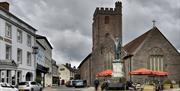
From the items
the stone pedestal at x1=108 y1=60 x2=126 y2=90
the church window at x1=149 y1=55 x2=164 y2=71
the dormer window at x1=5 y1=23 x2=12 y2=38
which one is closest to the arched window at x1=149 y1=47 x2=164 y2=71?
the church window at x1=149 y1=55 x2=164 y2=71

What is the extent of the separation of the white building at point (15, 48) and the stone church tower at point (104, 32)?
36.4m

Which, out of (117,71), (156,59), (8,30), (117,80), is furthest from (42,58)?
(8,30)

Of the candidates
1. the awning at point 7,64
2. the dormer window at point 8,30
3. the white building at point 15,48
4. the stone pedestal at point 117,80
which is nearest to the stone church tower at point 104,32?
the white building at point 15,48

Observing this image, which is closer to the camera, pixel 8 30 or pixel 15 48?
pixel 8 30

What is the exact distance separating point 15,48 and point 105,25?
156ft

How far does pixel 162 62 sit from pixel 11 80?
3075 centimetres

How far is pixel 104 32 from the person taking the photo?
93188mm

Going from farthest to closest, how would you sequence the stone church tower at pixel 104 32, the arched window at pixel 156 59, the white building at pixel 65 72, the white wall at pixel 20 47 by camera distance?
the white building at pixel 65 72 < the stone church tower at pixel 104 32 < the arched window at pixel 156 59 < the white wall at pixel 20 47

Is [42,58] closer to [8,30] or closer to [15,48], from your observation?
[15,48]

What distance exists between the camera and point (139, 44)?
69938 mm

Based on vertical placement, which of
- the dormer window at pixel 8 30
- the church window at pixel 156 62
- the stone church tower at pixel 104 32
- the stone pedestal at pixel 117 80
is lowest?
the stone pedestal at pixel 117 80

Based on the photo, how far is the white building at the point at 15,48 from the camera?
141ft

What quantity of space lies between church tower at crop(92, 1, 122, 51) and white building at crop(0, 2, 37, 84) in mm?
37211

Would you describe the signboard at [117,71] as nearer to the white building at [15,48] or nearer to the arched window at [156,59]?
the white building at [15,48]
